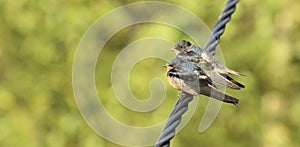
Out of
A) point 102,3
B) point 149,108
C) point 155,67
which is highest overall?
point 102,3

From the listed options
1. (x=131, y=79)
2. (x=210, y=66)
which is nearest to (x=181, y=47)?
(x=210, y=66)

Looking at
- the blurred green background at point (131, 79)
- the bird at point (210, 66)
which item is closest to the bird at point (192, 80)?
the bird at point (210, 66)

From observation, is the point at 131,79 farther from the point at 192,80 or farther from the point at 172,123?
the point at 172,123

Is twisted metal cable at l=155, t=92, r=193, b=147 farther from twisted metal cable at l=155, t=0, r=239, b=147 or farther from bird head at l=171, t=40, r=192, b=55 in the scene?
bird head at l=171, t=40, r=192, b=55

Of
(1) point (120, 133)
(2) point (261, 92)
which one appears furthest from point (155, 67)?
(2) point (261, 92)

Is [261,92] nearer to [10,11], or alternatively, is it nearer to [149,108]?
[149,108]

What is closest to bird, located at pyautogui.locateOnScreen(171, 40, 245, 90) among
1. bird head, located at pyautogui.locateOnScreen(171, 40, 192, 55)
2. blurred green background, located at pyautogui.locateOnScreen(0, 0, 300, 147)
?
bird head, located at pyautogui.locateOnScreen(171, 40, 192, 55)
